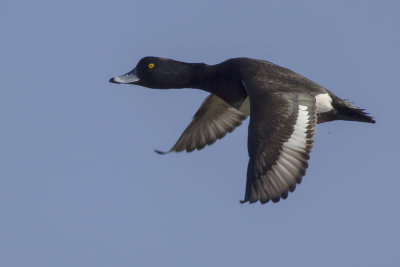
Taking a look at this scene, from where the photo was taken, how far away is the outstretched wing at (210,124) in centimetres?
1138

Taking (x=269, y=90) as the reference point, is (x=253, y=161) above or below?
below

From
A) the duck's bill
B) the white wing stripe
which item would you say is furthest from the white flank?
the duck's bill

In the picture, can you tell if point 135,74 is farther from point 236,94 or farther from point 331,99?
point 331,99

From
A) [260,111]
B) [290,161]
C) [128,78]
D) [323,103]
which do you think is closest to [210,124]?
[128,78]

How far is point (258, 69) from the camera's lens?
9750mm

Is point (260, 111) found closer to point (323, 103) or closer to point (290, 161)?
point (290, 161)

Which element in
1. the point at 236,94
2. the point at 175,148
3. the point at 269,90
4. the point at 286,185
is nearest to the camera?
the point at 286,185

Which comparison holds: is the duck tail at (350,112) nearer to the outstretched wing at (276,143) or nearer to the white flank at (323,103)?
the white flank at (323,103)

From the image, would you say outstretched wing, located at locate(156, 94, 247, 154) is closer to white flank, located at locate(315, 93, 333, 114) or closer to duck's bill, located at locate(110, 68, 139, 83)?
duck's bill, located at locate(110, 68, 139, 83)

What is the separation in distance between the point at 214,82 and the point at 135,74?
0.96 metres

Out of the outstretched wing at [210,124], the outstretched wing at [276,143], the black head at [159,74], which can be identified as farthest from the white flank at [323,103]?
the outstretched wing at [210,124]

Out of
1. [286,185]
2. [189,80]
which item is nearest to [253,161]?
[286,185]

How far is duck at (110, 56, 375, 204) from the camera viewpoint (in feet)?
27.9

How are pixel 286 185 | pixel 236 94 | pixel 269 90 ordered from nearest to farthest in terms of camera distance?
pixel 286 185
pixel 269 90
pixel 236 94
